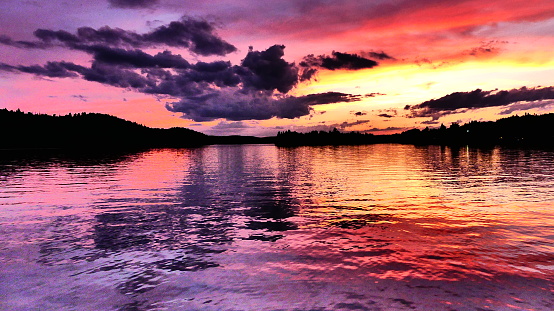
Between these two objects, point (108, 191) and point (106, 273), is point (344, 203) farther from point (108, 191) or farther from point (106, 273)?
point (108, 191)

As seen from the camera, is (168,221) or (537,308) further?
(168,221)

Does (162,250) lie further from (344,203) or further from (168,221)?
(344,203)

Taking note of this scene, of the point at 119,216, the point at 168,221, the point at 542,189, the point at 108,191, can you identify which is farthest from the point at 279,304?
the point at 542,189

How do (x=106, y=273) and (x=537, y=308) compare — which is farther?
(x=106, y=273)

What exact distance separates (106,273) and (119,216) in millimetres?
13820

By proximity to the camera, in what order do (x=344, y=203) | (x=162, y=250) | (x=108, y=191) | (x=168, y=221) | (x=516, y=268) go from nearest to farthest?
(x=516, y=268), (x=162, y=250), (x=168, y=221), (x=344, y=203), (x=108, y=191)

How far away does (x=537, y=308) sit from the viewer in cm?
1195

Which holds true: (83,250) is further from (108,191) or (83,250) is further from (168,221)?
(108,191)

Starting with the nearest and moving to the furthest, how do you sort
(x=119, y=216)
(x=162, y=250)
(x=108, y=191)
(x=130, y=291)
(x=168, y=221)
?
(x=130, y=291) → (x=162, y=250) → (x=168, y=221) → (x=119, y=216) → (x=108, y=191)

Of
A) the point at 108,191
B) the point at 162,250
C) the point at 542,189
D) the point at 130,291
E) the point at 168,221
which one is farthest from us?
the point at 108,191

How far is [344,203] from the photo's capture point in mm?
33531

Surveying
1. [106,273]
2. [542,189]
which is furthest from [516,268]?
[542,189]

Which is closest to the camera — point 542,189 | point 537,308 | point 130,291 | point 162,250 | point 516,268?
point 537,308

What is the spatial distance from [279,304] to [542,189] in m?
41.3
